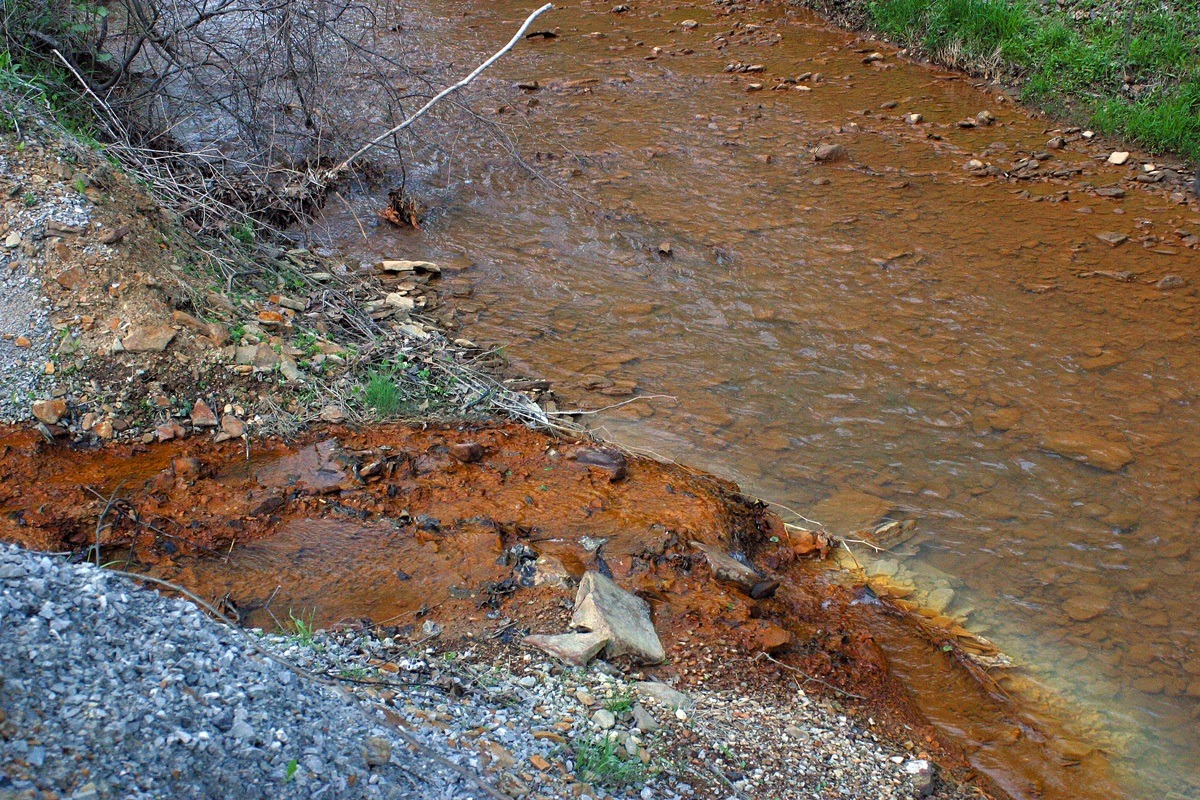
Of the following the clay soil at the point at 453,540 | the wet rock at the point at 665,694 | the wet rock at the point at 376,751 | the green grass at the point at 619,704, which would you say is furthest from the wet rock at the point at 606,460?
the wet rock at the point at 376,751

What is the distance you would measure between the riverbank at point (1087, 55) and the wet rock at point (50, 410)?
7228 millimetres

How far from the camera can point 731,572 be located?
305 cm

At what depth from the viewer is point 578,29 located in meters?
9.09

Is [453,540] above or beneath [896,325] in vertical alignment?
beneath

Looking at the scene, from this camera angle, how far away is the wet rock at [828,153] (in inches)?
258

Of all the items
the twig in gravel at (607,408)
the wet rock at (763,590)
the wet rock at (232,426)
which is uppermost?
the wet rock at (232,426)

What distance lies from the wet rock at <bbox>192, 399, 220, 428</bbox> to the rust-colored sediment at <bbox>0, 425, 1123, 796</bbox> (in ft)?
0.29

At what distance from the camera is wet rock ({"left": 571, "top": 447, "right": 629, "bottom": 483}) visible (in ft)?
11.6

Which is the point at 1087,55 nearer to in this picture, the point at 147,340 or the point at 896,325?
the point at 896,325

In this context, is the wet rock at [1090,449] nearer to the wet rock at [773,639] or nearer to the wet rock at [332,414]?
the wet rock at [773,639]

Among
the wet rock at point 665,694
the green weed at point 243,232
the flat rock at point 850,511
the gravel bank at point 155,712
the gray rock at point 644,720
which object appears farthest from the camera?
the green weed at point 243,232

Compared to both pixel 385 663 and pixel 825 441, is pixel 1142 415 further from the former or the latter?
pixel 385 663

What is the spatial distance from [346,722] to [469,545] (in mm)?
1094

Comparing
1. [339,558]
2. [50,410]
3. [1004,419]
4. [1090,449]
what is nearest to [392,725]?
[339,558]
